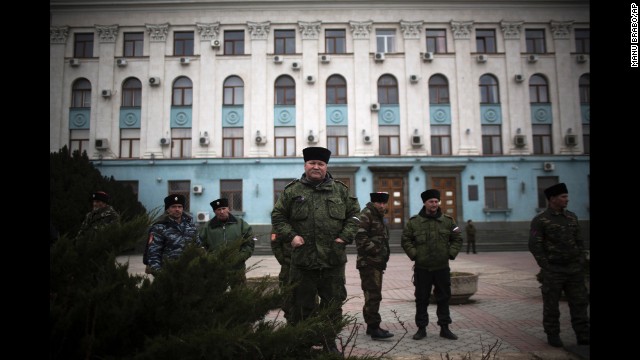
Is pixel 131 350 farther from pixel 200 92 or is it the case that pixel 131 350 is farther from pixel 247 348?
pixel 200 92

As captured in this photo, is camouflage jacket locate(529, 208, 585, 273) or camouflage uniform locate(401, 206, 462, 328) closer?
camouflage jacket locate(529, 208, 585, 273)

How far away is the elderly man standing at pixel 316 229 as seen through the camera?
4.28 metres

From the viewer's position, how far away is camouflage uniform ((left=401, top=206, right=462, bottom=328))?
560cm

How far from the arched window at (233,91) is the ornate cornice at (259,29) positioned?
2752 mm

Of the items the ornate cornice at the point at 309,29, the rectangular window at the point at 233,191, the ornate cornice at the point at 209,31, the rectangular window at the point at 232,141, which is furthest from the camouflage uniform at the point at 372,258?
the ornate cornice at the point at 209,31

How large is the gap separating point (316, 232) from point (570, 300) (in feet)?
11.0

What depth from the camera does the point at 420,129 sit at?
78.5 ft

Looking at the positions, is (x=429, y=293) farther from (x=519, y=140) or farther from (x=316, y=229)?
(x=519, y=140)

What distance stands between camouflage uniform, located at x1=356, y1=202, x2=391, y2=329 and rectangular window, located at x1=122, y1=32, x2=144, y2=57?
23.2 meters

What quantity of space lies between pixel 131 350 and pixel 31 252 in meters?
0.43

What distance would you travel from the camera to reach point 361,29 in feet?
80.6

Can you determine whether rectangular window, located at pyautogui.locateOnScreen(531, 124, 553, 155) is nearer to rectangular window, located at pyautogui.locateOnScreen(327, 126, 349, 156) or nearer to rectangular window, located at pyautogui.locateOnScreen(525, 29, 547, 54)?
rectangular window, located at pyautogui.locateOnScreen(525, 29, 547, 54)

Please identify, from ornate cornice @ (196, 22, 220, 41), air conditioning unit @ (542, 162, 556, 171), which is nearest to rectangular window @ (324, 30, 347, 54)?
ornate cornice @ (196, 22, 220, 41)
